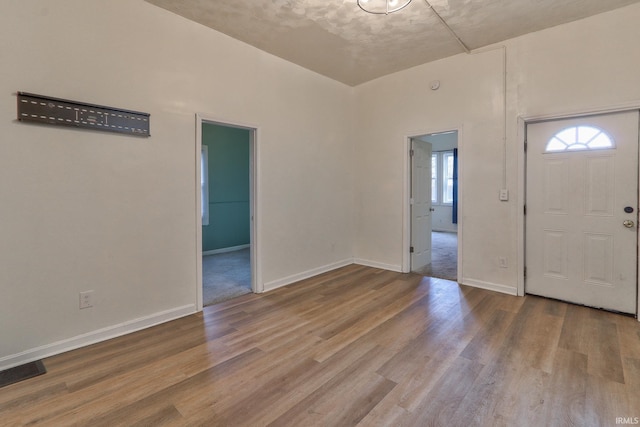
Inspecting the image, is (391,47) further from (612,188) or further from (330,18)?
(612,188)

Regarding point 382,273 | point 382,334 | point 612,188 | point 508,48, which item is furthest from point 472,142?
point 382,334

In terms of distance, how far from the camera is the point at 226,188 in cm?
645

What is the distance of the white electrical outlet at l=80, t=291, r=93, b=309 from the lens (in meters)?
2.51

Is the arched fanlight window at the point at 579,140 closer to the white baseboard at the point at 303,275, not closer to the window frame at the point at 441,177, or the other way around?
the white baseboard at the point at 303,275

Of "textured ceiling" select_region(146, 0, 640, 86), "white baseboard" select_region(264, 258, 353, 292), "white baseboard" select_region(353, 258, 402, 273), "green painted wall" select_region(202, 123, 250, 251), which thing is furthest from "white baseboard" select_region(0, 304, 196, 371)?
"green painted wall" select_region(202, 123, 250, 251)

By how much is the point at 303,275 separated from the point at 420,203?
86.5 inches

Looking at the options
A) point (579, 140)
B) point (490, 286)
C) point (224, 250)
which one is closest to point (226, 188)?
point (224, 250)

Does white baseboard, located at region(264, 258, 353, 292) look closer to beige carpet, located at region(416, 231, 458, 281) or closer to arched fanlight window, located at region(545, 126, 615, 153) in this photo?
beige carpet, located at region(416, 231, 458, 281)

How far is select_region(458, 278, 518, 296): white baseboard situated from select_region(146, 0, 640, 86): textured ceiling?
2937 mm

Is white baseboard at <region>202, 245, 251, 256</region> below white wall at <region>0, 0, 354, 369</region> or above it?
below

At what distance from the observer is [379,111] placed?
478 centimetres

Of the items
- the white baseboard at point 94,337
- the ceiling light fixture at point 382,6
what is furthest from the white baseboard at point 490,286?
the white baseboard at point 94,337

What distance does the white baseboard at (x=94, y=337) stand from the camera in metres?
2.22

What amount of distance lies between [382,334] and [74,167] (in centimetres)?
293
